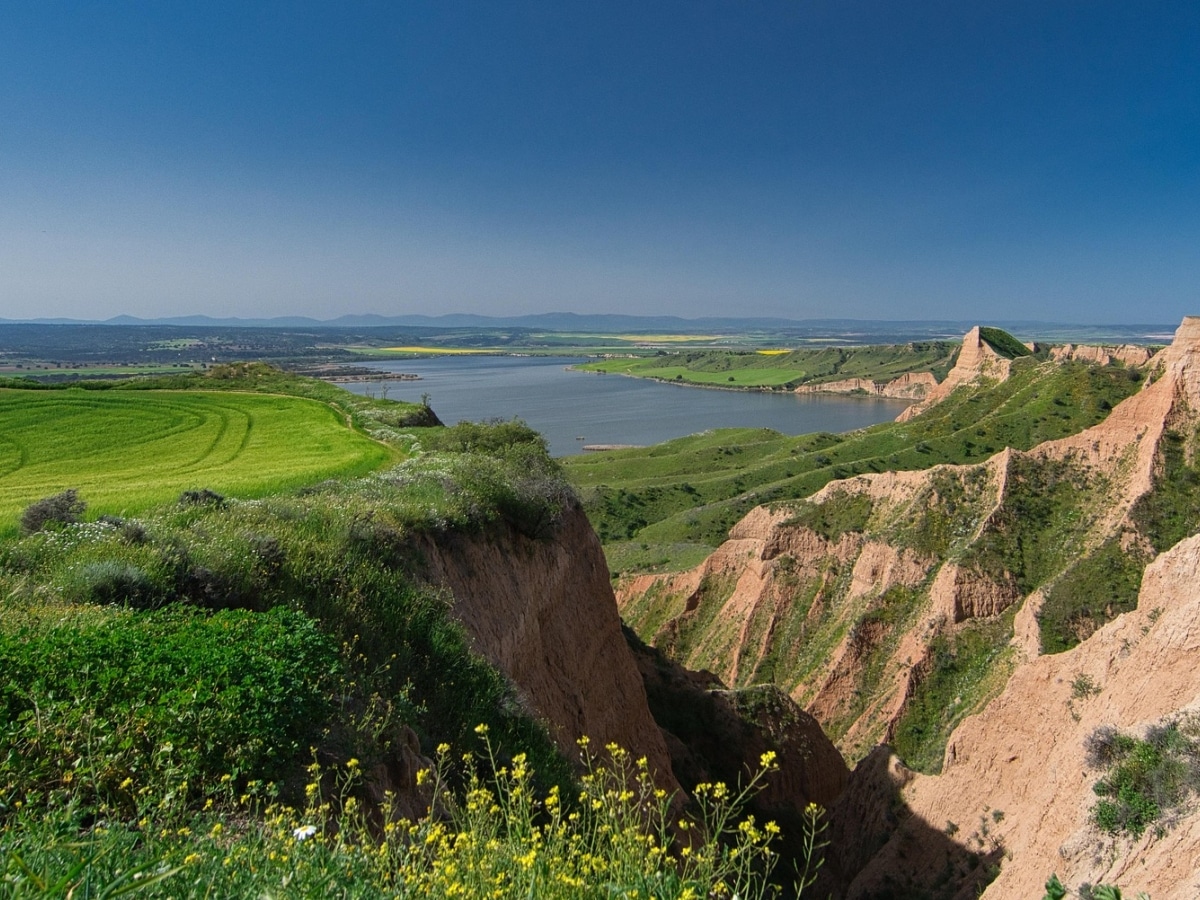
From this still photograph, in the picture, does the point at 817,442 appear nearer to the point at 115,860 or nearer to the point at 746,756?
the point at 746,756

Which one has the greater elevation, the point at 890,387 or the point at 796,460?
the point at 890,387

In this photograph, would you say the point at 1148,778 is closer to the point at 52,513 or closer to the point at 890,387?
the point at 52,513

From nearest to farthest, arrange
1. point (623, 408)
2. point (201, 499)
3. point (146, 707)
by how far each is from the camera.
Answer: point (146, 707) < point (201, 499) < point (623, 408)

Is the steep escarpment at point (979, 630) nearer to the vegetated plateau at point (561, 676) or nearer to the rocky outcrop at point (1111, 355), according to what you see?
the vegetated plateau at point (561, 676)

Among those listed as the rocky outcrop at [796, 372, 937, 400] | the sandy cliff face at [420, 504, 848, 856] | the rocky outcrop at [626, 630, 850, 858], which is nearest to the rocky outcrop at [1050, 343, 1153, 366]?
the rocky outcrop at [626, 630, 850, 858]

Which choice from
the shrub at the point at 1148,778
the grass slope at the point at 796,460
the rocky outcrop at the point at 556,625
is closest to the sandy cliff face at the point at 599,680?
the rocky outcrop at the point at 556,625

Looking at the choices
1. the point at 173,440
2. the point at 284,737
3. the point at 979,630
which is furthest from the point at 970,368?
the point at 284,737

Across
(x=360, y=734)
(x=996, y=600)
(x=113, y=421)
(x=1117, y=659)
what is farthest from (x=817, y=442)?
(x=360, y=734)
